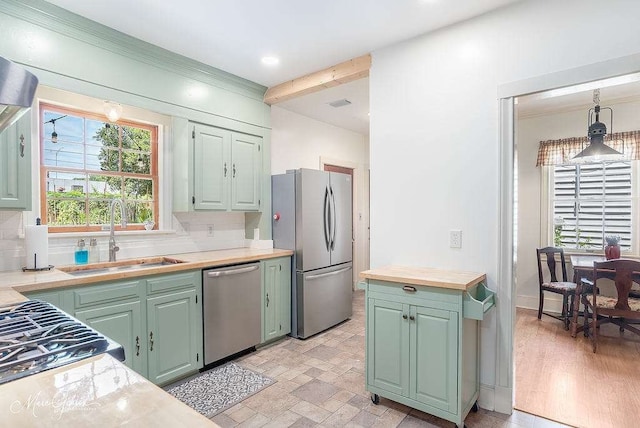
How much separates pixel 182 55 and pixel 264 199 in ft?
5.27

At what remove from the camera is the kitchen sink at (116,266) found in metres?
2.60

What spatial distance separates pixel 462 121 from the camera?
2.52 meters

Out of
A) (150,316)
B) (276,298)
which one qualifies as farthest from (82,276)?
(276,298)

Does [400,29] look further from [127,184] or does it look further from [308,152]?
[127,184]

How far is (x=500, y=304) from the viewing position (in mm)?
2373

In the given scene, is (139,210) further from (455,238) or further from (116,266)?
(455,238)

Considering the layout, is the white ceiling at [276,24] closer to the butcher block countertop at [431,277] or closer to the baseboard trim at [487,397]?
the butcher block countertop at [431,277]

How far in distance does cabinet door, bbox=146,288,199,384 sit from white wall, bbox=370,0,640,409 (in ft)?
5.21

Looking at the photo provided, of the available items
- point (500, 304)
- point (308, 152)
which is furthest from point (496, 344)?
point (308, 152)

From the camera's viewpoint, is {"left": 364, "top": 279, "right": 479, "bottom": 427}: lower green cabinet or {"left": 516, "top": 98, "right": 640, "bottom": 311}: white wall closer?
{"left": 364, "top": 279, "right": 479, "bottom": 427}: lower green cabinet

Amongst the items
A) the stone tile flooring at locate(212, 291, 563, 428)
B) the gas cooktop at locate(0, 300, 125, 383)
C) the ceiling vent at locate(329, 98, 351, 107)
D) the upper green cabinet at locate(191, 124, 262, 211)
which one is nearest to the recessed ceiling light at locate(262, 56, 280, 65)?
the upper green cabinet at locate(191, 124, 262, 211)

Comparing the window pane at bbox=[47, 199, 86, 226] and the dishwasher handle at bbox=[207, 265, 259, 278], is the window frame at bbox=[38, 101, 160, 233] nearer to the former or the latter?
the window pane at bbox=[47, 199, 86, 226]

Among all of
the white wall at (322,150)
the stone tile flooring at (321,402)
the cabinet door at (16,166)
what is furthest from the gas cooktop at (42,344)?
the white wall at (322,150)

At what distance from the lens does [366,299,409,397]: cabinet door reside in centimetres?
226
